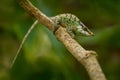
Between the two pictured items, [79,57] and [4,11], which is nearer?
[79,57]

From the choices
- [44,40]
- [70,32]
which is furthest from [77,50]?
[44,40]

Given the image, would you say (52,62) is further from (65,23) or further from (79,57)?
(79,57)

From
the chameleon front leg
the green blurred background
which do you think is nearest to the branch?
the chameleon front leg

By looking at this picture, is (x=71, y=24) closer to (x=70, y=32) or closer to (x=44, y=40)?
(x=70, y=32)

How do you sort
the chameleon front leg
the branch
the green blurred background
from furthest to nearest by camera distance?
the green blurred background < the chameleon front leg < the branch

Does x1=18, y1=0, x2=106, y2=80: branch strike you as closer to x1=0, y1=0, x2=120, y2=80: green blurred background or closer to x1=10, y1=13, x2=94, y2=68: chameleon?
x1=10, y1=13, x2=94, y2=68: chameleon

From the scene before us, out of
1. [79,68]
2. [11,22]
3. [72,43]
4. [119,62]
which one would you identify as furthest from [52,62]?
[72,43]

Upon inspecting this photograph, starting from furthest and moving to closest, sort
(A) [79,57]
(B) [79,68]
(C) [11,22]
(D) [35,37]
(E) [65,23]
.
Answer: (B) [79,68]
(C) [11,22]
(D) [35,37]
(E) [65,23]
(A) [79,57]
